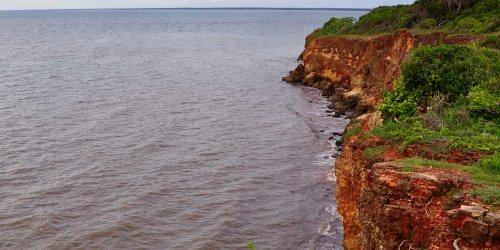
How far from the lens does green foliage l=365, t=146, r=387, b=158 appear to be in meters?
12.5

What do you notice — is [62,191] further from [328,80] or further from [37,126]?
[328,80]

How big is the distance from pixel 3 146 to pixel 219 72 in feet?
103

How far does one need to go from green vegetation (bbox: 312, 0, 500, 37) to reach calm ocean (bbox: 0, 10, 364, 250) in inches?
386

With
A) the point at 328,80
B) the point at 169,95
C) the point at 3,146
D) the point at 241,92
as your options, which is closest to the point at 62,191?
the point at 3,146

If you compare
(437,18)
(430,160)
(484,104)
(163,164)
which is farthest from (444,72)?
(437,18)

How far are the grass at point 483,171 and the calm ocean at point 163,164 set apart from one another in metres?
7.89

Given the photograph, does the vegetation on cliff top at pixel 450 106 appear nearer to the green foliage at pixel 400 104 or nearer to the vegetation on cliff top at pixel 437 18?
the green foliage at pixel 400 104

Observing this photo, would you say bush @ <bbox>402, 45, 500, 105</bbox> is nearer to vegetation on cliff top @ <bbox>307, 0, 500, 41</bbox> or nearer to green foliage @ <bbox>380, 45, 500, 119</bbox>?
green foliage @ <bbox>380, 45, 500, 119</bbox>

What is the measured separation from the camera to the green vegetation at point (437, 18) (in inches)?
1356

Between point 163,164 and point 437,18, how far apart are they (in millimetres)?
28922

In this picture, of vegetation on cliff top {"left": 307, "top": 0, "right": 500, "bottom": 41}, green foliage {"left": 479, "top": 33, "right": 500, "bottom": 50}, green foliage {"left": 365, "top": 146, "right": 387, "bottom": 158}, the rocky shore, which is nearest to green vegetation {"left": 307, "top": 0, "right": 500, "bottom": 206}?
green foliage {"left": 365, "top": 146, "right": 387, "bottom": 158}

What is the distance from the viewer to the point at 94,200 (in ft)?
69.0

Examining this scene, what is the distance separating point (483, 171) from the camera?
1051cm

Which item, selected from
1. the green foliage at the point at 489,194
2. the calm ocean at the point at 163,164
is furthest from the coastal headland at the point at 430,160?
the calm ocean at the point at 163,164
